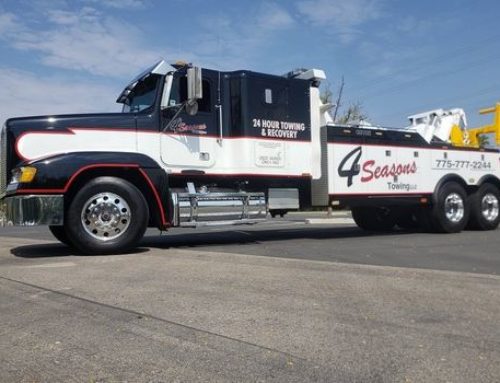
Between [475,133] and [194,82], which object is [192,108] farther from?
[475,133]

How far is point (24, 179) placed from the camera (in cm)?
771

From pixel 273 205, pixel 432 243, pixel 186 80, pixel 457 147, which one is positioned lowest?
pixel 432 243


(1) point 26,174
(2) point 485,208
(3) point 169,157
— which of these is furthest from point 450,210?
(1) point 26,174

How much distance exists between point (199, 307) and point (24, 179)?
4.21 metres

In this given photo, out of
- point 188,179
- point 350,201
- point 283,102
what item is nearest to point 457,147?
point 350,201

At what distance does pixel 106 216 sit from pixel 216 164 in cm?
237

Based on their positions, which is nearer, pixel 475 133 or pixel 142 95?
pixel 142 95

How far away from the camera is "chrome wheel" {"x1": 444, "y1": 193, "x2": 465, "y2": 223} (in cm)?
1305

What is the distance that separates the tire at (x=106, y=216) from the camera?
7902 mm

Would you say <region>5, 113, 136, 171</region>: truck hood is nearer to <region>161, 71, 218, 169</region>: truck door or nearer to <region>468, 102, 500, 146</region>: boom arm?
<region>161, 71, 218, 169</region>: truck door

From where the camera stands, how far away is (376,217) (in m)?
14.1

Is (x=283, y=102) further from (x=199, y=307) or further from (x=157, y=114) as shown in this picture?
(x=199, y=307)

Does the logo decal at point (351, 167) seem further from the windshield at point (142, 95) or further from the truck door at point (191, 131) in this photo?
the windshield at point (142, 95)

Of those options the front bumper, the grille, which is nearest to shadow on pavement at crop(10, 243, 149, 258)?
the front bumper
